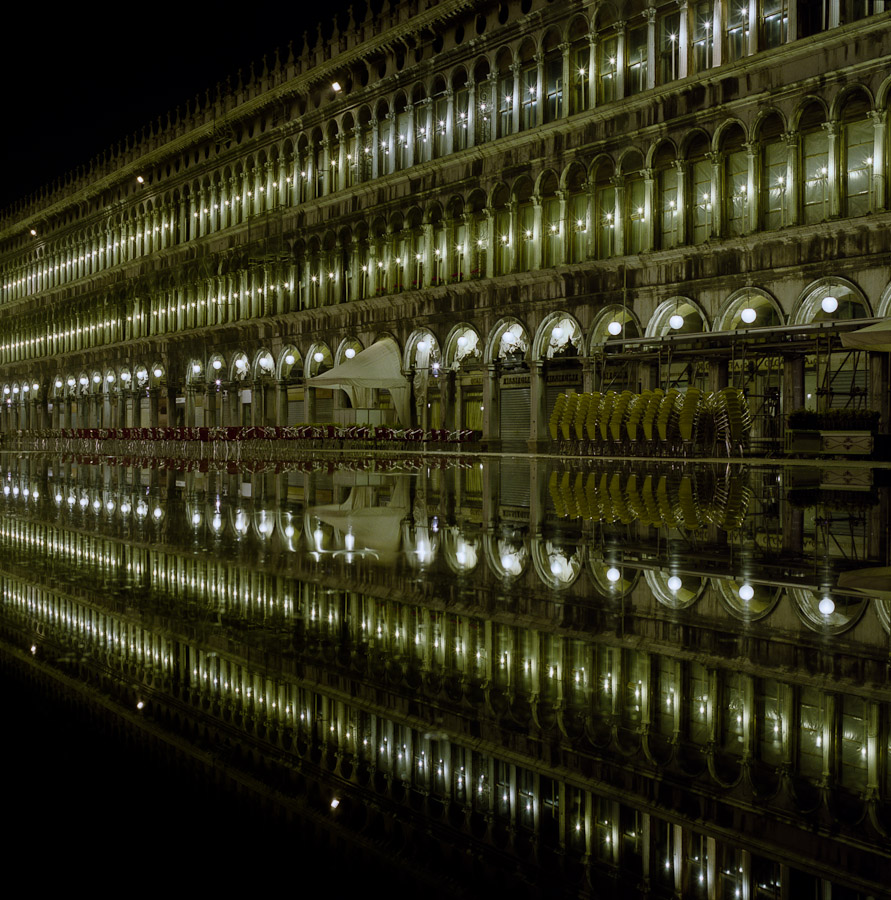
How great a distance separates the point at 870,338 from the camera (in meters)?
21.4

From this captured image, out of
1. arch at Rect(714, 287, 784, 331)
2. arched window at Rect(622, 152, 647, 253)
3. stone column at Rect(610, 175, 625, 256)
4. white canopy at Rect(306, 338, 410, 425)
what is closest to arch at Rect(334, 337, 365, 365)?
white canopy at Rect(306, 338, 410, 425)

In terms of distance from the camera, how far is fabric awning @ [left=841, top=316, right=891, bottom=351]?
21.2 metres

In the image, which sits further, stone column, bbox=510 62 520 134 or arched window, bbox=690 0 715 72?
stone column, bbox=510 62 520 134

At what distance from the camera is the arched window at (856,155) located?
27.2 meters

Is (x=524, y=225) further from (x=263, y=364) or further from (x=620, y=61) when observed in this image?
(x=263, y=364)

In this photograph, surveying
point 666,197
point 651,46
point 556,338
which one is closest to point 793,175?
point 666,197

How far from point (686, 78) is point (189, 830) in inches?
1243

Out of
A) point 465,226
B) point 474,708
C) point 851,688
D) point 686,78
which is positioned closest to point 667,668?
point 851,688

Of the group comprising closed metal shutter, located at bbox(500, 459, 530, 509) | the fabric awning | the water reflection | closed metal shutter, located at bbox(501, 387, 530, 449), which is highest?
the fabric awning

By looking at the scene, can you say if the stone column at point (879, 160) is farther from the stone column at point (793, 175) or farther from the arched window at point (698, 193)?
the arched window at point (698, 193)

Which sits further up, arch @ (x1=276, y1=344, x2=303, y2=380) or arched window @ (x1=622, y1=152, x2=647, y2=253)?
arched window @ (x1=622, y1=152, x2=647, y2=253)

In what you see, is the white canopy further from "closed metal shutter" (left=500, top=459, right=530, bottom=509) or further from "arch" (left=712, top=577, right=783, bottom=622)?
"arch" (left=712, top=577, right=783, bottom=622)

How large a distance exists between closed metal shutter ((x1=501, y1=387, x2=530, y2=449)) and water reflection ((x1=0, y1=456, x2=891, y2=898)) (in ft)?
93.3

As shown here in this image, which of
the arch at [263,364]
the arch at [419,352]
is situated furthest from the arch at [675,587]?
the arch at [263,364]
